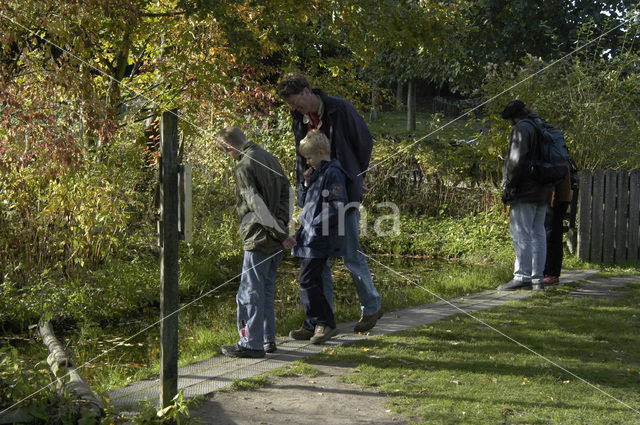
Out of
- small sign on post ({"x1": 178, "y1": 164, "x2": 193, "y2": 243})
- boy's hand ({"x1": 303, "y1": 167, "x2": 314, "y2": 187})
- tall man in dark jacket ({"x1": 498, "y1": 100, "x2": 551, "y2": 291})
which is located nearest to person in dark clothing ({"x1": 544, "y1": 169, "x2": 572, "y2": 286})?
tall man in dark jacket ({"x1": 498, "y1": 100, "x2": 551, "y2": 291})

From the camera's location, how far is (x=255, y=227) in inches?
184

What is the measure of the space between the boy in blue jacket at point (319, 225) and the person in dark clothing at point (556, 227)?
321 cm

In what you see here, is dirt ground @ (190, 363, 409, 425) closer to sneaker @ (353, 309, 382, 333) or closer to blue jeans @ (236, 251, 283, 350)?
blue jeans @ (236, 251, 283, 350)

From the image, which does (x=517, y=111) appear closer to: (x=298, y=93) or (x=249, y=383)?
(x=298, y=93)

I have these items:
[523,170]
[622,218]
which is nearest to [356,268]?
[523,170]

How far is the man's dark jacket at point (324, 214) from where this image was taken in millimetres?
4797

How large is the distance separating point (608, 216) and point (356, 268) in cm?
511

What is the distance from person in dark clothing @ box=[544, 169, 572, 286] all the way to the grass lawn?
1.11m

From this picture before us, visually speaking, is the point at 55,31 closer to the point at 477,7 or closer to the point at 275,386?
the point at 275,386

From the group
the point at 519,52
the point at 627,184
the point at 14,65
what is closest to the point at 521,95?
the point at 627,184

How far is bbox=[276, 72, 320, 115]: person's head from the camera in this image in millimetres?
4984

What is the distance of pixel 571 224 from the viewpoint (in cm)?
913

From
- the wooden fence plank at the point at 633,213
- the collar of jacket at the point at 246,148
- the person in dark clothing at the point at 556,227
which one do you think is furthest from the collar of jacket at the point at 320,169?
the wooden fence plank at the point at 633,213

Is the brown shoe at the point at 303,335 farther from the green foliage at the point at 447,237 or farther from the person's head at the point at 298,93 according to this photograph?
the green foliage at the point at 447,237
